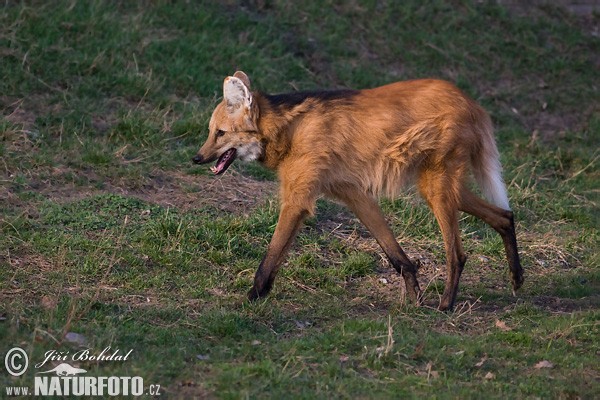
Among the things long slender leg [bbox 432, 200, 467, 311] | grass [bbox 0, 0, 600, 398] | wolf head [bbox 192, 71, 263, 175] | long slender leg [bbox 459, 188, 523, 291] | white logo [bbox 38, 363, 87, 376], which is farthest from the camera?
long slender leg [bbox 459, 188, 523, 291]

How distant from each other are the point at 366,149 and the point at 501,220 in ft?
3.11

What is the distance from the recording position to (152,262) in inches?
205

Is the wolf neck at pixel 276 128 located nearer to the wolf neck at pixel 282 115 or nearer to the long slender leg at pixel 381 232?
the wolf neck at pixel 282 115

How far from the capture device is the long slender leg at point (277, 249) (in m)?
4.81

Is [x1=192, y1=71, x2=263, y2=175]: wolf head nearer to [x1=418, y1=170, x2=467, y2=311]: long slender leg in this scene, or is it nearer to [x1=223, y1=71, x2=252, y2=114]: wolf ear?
[x1=223, y1=71, x2=252, y2=114]: wolf ear

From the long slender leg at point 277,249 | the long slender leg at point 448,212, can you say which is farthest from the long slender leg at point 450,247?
the long slender leg at point 277,249

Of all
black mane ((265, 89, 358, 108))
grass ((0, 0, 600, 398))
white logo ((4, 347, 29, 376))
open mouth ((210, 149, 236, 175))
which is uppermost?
black mane ((265, 89, 358, 108))

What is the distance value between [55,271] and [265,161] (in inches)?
52.8

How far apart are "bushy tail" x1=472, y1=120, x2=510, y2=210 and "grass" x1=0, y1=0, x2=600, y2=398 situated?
1.92 feet

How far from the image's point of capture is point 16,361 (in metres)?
3.69

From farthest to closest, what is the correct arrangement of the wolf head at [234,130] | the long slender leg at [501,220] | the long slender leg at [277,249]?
the long slender leg at [501,220] < the wolf head at [234,130] < the long slender leg at [277,249]

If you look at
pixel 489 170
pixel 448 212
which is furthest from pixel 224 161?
pixel 489 170

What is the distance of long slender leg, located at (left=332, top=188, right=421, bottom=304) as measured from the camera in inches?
199

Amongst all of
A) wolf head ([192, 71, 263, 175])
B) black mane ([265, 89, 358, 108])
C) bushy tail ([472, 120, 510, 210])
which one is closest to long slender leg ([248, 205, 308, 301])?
wolf head ([192, 71, 263, 175])
